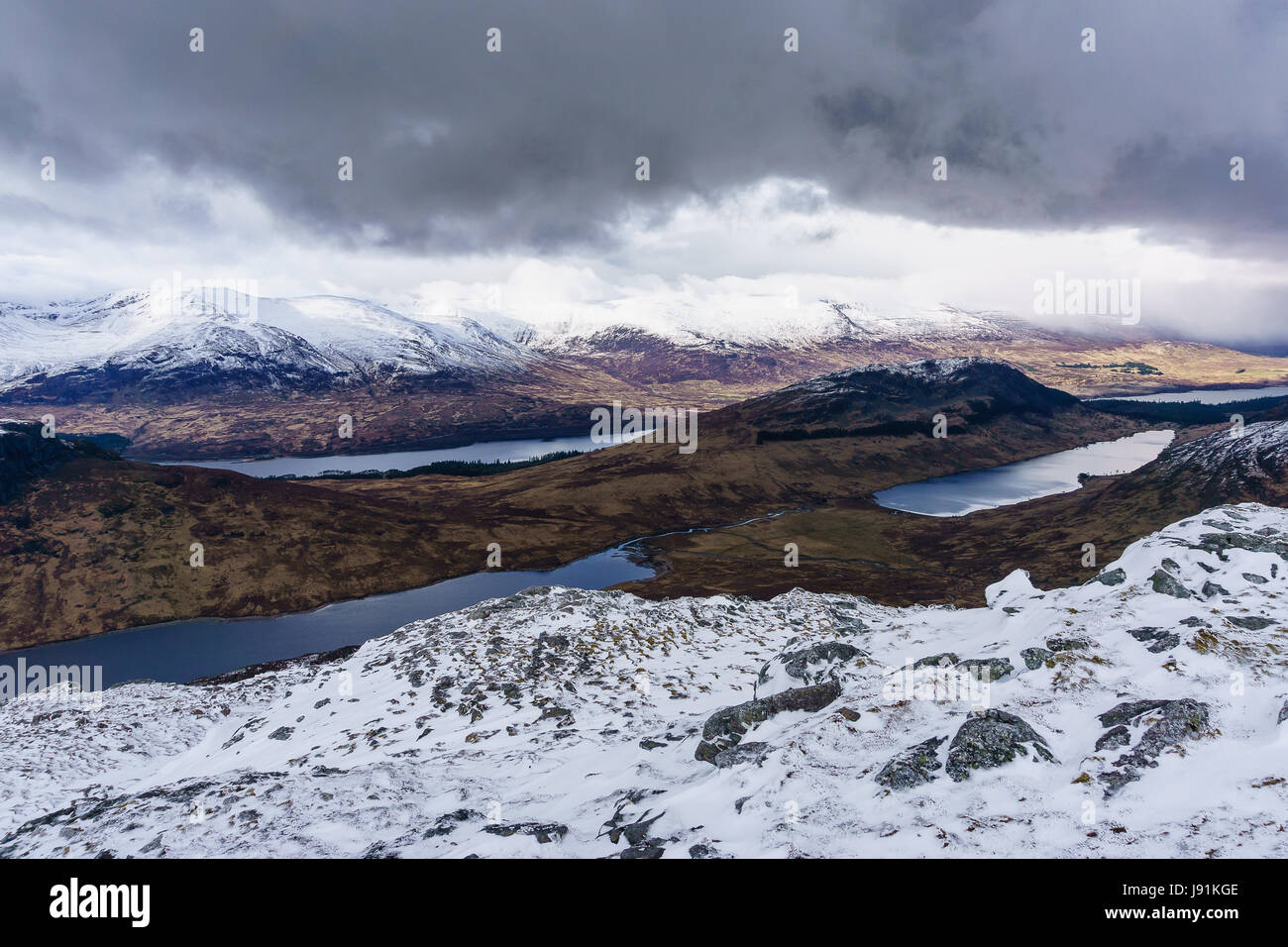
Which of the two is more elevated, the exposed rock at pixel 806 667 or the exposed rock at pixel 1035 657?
the exposed rock at pixel 1035 657

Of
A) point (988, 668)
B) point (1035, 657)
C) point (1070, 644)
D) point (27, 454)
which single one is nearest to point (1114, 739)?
point (1035, 657)

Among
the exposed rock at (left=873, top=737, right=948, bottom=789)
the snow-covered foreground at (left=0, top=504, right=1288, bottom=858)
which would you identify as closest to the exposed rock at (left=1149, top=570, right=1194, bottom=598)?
the snow-covered foreground at (left=0, top=504, right=1288, bottom=858)

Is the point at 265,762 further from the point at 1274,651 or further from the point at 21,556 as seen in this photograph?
the point at 21,556

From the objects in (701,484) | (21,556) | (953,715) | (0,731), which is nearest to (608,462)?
(701,484)

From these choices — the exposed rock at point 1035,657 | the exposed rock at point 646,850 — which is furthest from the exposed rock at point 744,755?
the exposed rock at point 1035,657

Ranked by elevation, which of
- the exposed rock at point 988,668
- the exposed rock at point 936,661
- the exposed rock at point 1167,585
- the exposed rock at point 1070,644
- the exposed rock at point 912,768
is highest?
the exposed rock at point 1167,585

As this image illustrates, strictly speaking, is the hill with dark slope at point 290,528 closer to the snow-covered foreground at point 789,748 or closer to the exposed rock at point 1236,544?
the snow-covered foreground at point 789,748

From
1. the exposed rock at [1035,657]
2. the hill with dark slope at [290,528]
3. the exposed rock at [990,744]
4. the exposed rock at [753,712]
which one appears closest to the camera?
the exposed rock at [990,744]
